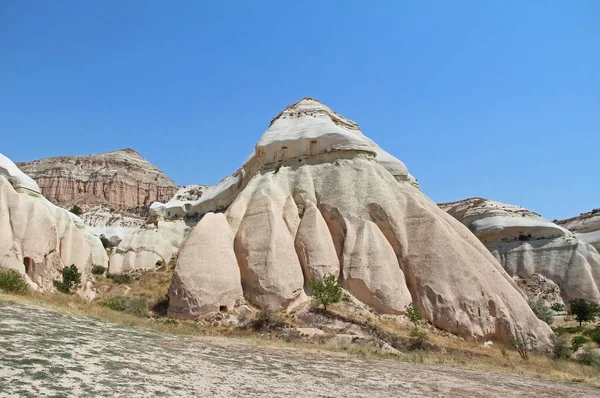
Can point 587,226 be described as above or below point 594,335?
above

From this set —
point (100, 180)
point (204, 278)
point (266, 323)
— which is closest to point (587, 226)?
point (266, 323)

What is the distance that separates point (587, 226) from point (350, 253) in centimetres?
5033

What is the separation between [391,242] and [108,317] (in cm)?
1317

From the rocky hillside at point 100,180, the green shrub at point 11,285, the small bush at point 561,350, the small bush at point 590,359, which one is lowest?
the small bush at point 590,359

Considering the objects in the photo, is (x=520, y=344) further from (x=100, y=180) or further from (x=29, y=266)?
(x=100, y=180)

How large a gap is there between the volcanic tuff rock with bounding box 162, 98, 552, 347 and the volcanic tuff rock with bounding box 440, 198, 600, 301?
25978 millimetres

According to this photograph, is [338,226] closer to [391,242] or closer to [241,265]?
[391,242]

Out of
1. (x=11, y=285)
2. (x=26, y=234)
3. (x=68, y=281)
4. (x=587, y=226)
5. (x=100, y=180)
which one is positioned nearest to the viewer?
(x=11, y=285)

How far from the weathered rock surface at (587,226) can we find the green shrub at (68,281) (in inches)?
2081

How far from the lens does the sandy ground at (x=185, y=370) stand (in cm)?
749

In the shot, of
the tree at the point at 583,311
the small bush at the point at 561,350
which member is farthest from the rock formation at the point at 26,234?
the tree at the point at 583,311

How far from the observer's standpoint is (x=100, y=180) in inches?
4405

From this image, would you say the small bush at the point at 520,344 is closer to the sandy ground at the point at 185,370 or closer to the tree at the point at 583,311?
the sandy ground at the point at 185,370

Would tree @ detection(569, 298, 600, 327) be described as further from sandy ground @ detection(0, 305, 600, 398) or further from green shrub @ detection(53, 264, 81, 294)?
green shrub @ detection(53, 264, 81, 294)
